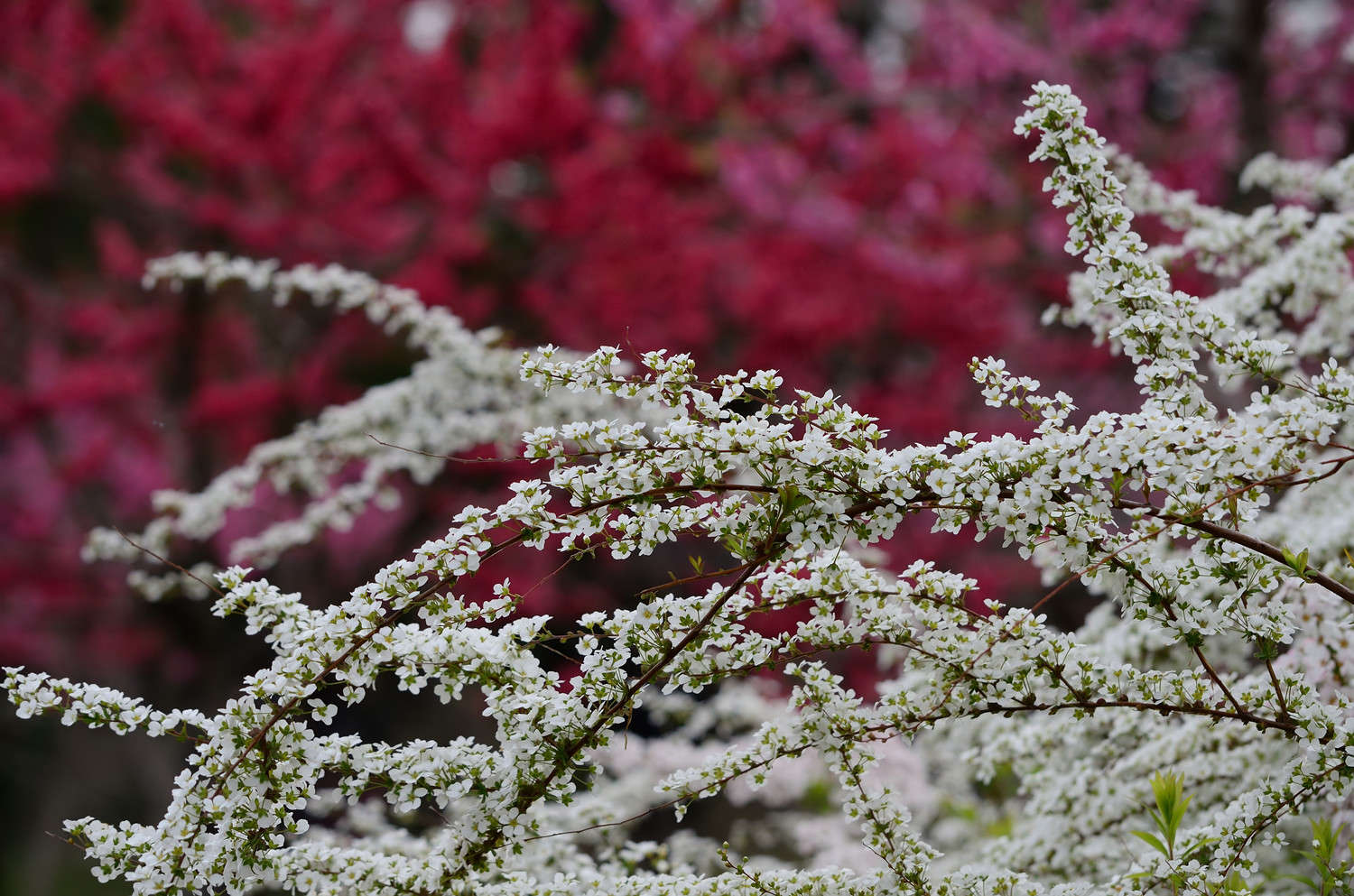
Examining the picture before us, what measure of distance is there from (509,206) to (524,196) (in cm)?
34

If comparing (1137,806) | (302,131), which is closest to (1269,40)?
(302,131)

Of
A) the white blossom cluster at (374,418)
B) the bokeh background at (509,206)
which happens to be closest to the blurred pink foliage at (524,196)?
the bokeh background at (509,206)

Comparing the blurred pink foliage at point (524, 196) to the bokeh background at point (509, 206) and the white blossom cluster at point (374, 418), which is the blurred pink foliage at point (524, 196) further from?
the white blossom cluster at point (374, 418)

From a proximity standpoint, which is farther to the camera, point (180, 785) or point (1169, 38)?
point (1169, 38)

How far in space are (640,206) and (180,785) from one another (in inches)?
234

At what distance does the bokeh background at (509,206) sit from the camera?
24.3 feet

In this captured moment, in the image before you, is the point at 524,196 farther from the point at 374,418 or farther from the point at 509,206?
the point at 374,418

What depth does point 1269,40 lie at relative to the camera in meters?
8.67

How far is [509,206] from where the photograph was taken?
789 centimetres

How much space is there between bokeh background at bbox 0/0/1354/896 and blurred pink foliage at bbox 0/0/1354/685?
2 cm

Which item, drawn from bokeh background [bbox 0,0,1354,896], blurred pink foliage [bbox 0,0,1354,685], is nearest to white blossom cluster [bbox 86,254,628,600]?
bokeh background [bbox 0,0,1354,896]

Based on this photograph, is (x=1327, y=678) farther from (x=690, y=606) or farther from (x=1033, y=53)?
(x=1033, y=53)

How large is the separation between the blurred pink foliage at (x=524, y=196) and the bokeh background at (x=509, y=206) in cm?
2

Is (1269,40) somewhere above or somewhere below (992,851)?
above
